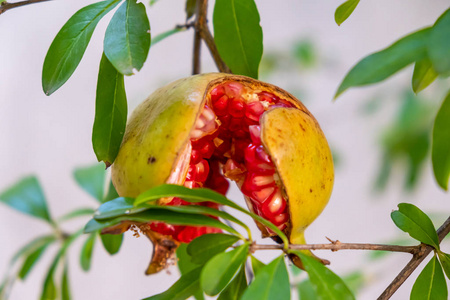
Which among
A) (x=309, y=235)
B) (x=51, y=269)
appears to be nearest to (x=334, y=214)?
(x=309, y=235)

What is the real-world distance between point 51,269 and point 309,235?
1116 mm

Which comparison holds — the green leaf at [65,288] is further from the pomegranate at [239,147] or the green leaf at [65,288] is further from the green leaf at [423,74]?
the green leaf at [423,74]

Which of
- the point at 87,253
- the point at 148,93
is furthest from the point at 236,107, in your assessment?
the point at 148,93

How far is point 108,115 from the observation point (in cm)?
53

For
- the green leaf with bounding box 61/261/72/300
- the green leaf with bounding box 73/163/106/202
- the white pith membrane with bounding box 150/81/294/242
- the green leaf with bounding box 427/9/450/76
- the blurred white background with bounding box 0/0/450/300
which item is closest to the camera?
the green leaf with bounding box 427/9/450/76

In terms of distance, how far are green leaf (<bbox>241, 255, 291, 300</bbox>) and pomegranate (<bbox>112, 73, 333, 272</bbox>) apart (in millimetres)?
83

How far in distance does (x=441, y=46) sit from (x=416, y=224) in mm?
222

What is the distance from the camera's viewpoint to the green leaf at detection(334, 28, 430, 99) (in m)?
0.37

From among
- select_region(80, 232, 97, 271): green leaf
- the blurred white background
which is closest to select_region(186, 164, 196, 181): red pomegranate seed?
select_region(80, 232, 97, 271): green leaf

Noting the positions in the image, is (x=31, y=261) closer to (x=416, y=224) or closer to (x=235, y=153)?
(x=235, y=153)

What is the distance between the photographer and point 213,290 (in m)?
0.42

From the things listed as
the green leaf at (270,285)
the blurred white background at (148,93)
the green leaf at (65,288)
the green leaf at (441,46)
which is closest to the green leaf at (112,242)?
the green leaf at (65,288)

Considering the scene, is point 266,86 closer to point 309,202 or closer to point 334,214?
point 309,202

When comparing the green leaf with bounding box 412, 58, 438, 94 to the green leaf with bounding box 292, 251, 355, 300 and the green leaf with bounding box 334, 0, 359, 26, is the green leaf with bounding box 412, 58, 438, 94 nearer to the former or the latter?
the green leaf with bounding box 334, 0, 359, 26
